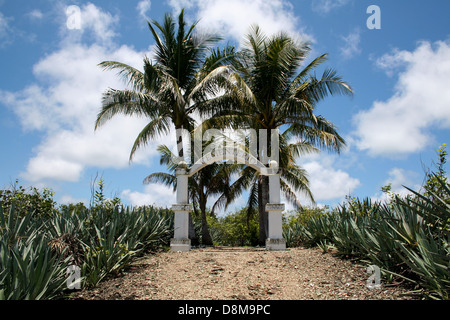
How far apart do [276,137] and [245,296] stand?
8854 mm

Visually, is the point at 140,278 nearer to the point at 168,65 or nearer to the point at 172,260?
the point at 172,260

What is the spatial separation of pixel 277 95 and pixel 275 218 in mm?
5536

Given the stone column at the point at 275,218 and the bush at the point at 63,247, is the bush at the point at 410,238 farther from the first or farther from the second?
the bush at the point at 63,247

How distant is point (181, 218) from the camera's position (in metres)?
10.7

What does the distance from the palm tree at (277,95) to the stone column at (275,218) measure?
2540 millimetres

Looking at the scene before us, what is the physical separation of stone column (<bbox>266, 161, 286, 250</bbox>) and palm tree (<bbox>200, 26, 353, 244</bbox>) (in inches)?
100

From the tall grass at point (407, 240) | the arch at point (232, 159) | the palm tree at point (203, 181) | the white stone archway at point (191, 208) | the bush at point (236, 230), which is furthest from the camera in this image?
the bush at point (236, 230)

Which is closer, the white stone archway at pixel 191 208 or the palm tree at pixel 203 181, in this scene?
the white stone archway at pixel 191 208

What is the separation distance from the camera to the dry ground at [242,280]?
5.32 metres

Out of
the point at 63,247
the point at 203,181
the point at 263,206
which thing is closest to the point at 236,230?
the point at 203,181

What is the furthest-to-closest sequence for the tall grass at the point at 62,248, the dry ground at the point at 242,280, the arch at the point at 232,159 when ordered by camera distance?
the arch at the point at 232,159, the dry ground at the point at 242,280, the tall grass at the point at 62,248

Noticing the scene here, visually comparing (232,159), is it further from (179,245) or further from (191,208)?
(179,245)

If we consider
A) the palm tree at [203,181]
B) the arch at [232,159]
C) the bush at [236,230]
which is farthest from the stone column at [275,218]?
the bush at [236,230]
